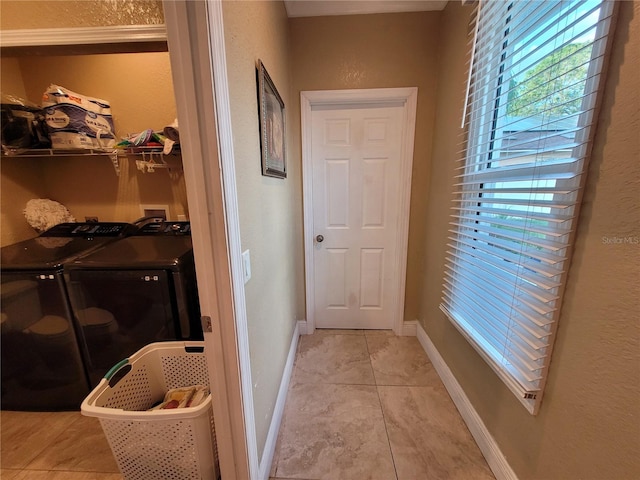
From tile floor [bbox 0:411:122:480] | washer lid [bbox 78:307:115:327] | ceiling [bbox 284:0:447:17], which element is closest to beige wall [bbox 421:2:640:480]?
ceiling [bbox 284:0:447:17]

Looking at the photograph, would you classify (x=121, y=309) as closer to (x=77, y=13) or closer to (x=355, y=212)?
(x=77, y=13)

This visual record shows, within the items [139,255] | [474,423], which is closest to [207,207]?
[139,255]

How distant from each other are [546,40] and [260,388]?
188 centimetres

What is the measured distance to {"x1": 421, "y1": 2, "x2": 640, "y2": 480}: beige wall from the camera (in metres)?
0.69

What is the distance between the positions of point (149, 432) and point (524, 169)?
1.92 m

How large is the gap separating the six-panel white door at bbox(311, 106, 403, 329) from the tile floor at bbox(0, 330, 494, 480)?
623 mm

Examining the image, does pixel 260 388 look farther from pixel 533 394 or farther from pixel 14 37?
pixel 14 37

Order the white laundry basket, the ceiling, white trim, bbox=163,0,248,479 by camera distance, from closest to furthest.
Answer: white trim, bbox=163,0,248,479
the white laundry basket
the ceiling

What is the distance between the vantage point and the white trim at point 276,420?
1169 mm

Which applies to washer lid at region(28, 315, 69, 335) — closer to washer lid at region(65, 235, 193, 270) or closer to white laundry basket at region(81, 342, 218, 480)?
washer lid at region(65, 235, 193, 270)

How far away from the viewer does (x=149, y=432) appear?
3.29 feet

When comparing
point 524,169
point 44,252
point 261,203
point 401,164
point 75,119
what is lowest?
point 44,252


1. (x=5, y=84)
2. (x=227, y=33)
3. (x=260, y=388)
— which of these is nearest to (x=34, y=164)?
(x=5, y=84)

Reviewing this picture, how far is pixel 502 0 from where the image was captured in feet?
3.89
